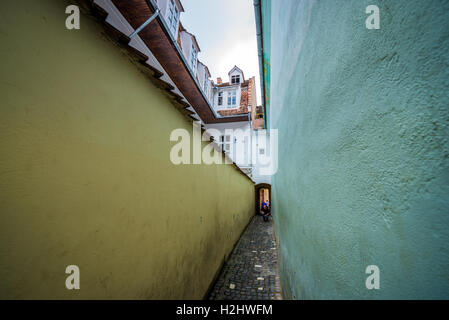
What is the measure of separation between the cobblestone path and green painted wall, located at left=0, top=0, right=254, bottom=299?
2500mm

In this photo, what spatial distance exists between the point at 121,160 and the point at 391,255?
1877 millimetres

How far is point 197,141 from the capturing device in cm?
338

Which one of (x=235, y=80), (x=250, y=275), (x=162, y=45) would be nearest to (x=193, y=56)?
(x=162, y=45)

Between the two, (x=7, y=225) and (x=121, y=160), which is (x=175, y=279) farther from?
(x=7, y=225)

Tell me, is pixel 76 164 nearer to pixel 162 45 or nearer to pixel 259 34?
pixel 162 45

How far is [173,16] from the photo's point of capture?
6953mm

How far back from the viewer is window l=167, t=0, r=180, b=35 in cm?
664

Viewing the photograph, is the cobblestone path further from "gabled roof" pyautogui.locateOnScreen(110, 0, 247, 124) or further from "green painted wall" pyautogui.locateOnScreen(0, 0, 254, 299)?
"gabled roof" pyautogui.locateOnScreen(110, 0, 247, 124)

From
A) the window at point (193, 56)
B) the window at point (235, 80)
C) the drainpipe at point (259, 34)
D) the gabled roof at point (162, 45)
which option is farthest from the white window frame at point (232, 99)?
the gabled roof at point (162, 45)

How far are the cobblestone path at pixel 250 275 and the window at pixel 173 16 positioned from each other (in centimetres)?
877

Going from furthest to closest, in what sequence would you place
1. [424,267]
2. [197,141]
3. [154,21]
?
[154,21]
[197,141]
[424,267]

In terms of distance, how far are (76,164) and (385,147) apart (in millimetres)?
1757

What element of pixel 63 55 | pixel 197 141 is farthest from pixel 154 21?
pixel 63 55
